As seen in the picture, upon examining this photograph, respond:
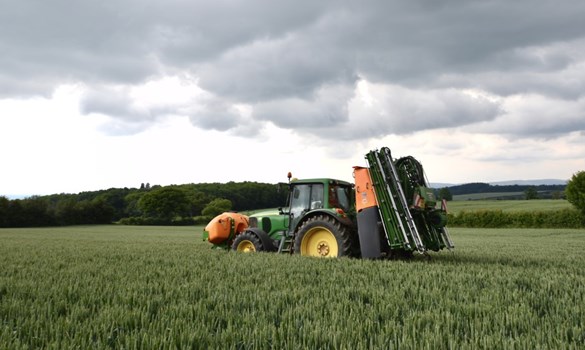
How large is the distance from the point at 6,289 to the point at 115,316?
110 inches

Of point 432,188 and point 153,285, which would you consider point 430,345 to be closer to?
point 153,285

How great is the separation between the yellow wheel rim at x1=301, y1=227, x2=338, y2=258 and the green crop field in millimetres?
1831

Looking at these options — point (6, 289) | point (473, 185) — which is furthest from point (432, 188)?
point (473, 185)

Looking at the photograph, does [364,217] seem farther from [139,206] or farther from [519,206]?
[139,206]

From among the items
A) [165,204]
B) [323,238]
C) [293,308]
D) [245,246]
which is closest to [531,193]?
[165,204]

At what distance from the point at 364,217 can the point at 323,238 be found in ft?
4.28

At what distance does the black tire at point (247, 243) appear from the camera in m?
11.1

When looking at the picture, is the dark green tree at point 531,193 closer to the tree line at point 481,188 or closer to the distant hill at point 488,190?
the distant hill at point 488,190

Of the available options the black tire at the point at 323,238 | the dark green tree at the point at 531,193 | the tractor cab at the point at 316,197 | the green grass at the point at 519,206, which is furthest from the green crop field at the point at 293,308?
the dark green tree at the point at 531,193

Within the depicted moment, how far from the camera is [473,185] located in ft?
370

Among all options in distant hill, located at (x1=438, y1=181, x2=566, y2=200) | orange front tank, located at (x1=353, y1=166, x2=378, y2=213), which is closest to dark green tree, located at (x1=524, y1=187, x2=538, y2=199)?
distant hill, located at (x1=438, y1=181, x2=566, y2=200)

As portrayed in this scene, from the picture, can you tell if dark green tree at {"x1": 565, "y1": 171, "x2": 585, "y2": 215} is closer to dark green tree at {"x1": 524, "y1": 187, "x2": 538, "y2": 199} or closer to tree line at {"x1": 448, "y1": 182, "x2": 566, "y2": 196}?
dark green tree at {"x1": 524, "y1": 187, "x2": 538, "y2": 199}

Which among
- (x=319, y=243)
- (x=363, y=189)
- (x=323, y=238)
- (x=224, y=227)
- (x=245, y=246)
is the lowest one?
(x=245, y=246)

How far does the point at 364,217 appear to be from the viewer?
29.7 ft
